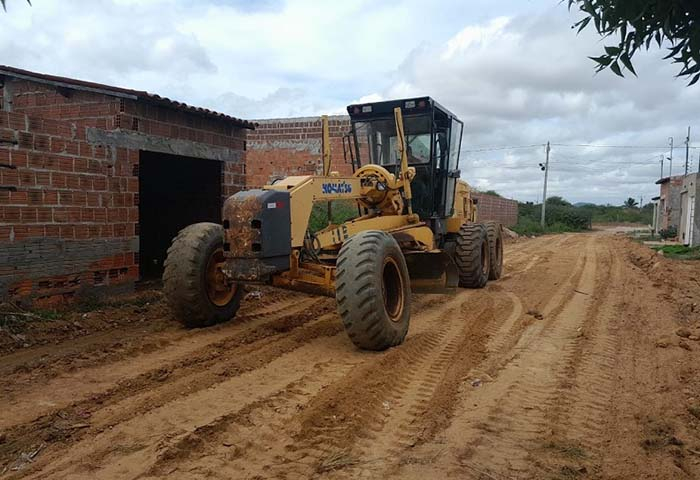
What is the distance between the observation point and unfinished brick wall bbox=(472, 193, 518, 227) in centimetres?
3144

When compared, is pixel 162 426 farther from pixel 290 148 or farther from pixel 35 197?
pixel 290 148

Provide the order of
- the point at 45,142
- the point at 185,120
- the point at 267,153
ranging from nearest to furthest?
the point at 45,142
the point at 185,120
the point at 267,153

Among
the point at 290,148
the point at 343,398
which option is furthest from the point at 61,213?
the point at 290,148

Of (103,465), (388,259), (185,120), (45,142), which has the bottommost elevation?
(103,465)

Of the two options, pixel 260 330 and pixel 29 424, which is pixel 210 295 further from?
pixel 29 424

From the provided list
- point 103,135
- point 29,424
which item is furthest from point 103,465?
point 103,135

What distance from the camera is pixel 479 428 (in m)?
4.11

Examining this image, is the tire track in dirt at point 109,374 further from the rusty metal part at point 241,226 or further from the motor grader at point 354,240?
the rusty metal part at point 241,226

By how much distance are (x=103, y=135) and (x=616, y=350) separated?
717 centimetres

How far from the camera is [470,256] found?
34.3 ft

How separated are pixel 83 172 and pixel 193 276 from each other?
2.75 meters

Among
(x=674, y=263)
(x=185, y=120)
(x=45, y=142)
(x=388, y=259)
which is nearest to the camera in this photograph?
(x=388, y=259)

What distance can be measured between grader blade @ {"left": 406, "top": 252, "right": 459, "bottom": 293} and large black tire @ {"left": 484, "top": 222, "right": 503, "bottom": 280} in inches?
157

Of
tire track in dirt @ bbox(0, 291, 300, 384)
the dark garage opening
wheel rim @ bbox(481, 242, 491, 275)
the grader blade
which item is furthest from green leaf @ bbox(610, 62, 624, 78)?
the dark garage opening
